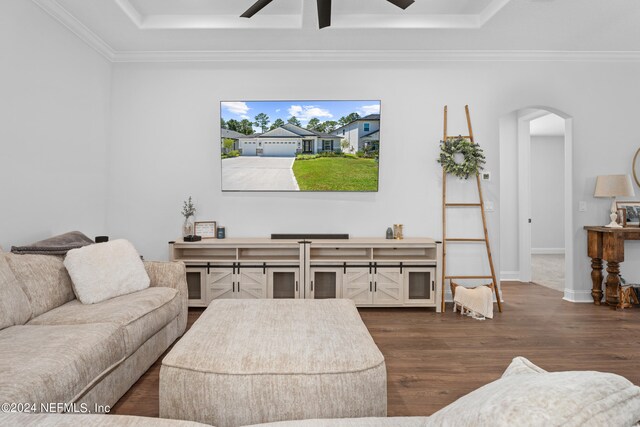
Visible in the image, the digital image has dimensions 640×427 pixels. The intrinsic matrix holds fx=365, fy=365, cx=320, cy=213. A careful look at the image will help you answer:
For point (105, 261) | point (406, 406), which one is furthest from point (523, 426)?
point (105, 261)

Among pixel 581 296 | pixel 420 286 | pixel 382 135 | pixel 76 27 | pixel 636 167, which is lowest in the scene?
pixel 581 296

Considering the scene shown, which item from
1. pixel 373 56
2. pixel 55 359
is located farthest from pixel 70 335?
pixel 373 56

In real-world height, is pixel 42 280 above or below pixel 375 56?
below

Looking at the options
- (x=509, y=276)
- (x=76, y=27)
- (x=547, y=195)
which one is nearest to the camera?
(x=76, y=27)

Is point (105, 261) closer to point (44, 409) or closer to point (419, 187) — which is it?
point (44, 409)

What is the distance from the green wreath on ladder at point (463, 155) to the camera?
402 cm

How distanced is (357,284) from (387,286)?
32cm

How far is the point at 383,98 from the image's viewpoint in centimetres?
426

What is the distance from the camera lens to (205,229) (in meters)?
4.19

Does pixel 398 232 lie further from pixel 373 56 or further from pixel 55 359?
pixel 55 359

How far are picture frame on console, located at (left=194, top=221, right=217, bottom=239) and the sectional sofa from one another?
1179 millimetres

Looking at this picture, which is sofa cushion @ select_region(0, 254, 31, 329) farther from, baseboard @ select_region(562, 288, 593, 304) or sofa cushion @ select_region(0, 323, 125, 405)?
baseboard @ select_region(562, 288, 593, 304)

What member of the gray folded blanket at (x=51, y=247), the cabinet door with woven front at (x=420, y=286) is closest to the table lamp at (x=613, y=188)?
the cabinet door with woven front at (x=420, y=286)

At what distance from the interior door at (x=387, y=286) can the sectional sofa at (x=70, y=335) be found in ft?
6.39
